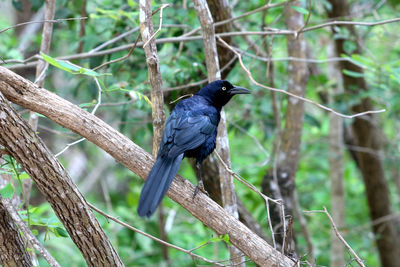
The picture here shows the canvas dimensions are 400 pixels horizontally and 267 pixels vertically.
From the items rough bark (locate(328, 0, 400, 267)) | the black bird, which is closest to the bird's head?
the black bird

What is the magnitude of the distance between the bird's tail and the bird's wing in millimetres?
128

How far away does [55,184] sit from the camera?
2197mm

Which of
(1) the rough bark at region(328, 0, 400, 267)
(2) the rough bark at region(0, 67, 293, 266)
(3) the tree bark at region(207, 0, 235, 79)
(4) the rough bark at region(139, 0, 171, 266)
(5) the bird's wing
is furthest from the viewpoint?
(1) the rough bark at region(328, 0, 400, 267)

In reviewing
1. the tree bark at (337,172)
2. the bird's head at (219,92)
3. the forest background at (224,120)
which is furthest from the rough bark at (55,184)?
the tree bark at (337,172)

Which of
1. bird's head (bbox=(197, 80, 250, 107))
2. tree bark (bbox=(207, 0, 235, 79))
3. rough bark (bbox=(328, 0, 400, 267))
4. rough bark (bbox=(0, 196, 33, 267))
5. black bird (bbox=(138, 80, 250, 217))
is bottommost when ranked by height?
rough bark (bbox=(328, 0, 400, 267))

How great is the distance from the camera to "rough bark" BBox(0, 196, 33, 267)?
234 centimetres

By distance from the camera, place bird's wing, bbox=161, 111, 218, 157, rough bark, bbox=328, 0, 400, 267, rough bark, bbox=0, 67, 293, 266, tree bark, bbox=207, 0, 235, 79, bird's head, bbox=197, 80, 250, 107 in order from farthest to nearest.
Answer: rough bark, bbox=328, 0, 400, 267 < tree bark, bbox=207, 0, 235, 79 < bird's head, bbox=197, 80, 250, 107 < bird's wing, bbox=161, 111, 218, 157 < rough bark, bbox=0, 67, 293, 266

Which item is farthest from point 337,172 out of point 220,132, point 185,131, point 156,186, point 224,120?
point 156,186

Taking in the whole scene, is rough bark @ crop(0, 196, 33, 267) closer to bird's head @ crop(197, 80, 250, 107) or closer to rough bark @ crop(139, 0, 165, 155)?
rough bark @ crop(139, 0, 165, 155)

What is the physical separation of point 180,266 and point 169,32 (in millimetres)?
3788

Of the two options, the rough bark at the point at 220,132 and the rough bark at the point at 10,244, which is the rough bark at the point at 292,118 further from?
the rough bark at the point at 10,244

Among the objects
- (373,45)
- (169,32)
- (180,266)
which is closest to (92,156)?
(180,266)

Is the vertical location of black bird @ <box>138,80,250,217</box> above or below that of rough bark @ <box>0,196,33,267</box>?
above

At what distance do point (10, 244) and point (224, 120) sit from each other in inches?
71.1
